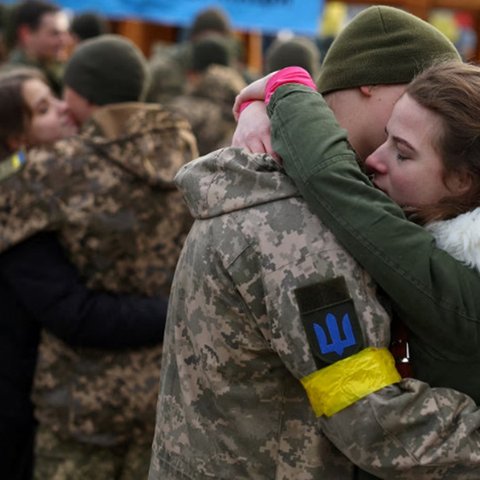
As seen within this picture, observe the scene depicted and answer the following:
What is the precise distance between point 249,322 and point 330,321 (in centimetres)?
17

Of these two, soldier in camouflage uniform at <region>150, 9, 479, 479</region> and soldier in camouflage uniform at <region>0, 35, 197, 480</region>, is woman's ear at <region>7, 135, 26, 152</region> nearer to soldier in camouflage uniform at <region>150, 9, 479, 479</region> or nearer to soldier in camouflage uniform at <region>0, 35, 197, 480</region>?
soldier in camouflage uniform at <region>0, 35, 197, 480</region>

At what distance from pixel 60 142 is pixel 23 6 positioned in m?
4.78

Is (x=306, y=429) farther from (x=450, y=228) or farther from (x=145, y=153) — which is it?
(x=145, y=153)

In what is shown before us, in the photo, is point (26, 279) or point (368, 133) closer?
point (368, 133)

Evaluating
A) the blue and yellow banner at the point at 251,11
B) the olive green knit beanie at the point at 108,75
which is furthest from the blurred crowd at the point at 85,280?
the blue and yellow banner at the point at 251,11

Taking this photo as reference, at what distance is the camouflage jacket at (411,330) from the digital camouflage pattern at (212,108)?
4520mm

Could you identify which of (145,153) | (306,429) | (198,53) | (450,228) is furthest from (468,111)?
(198,53)

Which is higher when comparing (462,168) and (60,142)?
(462,168)

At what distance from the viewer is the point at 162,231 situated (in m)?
3.38

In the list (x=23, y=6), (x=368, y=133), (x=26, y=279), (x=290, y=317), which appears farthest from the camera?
(x=23, y=6)

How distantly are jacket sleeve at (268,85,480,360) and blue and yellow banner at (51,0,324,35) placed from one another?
6.91m

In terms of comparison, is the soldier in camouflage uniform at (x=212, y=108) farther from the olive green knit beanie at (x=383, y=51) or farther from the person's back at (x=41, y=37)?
the olive green knit beanie at (x=383, y=51)

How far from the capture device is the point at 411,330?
1.75 metres

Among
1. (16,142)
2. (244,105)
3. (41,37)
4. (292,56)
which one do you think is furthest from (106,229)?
(41,37)
